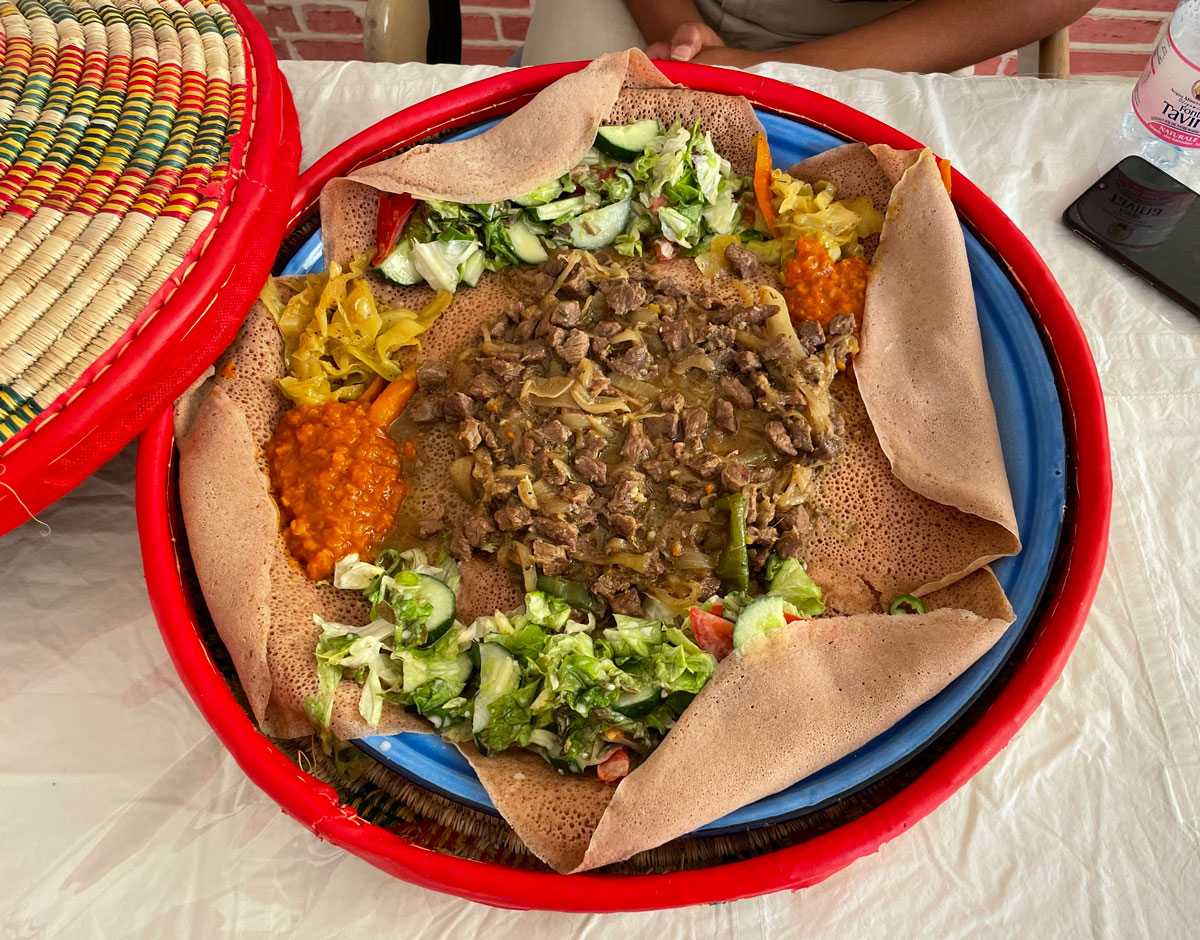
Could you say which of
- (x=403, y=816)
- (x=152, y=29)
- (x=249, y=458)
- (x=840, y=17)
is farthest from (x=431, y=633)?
(x=840, y=17)

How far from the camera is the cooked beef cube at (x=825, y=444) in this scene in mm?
2230

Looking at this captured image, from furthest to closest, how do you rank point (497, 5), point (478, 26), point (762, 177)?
1. point (478, 26)
2. point (497, 5)
3. point (762, 177)

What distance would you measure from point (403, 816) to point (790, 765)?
86cm

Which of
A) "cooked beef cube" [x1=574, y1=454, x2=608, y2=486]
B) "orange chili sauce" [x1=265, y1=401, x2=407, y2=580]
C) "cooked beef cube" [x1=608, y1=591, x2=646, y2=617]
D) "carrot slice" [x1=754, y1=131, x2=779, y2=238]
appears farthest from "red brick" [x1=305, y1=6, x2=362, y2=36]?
"cooked beef cube" [x1=608, y1=591, x2=646, y2=617]

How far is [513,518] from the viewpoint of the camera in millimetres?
2146

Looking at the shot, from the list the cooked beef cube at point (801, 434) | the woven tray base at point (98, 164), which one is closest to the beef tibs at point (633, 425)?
the cooked beef cube at point (801, 434)

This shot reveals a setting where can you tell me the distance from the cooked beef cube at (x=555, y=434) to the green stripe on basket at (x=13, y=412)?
1109mm

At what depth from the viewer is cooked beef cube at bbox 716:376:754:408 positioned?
2297mm

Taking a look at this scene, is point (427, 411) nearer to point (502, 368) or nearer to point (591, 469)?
point (502, 368)

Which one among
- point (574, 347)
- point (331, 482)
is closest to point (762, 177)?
point (574, 347)

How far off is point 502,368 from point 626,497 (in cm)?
51

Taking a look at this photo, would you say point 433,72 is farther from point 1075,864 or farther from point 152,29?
point 1075,864

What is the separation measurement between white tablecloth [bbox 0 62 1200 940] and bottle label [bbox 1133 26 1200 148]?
75 cm

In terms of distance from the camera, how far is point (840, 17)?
3572 mm
